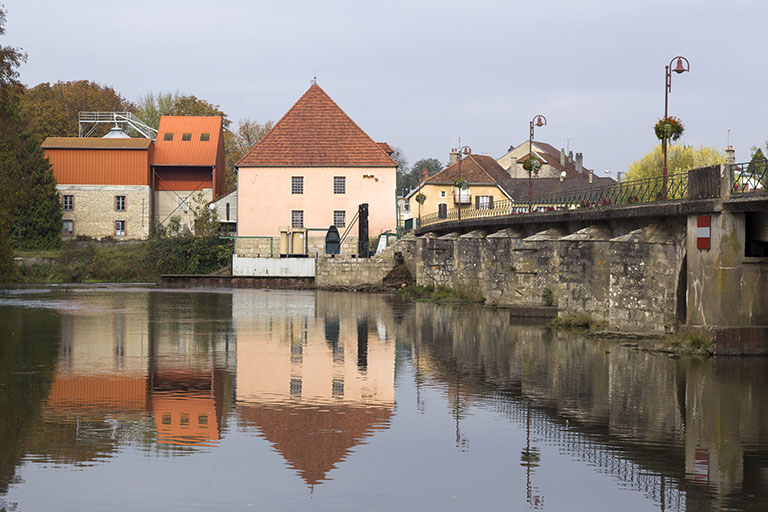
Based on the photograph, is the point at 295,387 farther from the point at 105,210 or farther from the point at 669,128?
the point at 105,210

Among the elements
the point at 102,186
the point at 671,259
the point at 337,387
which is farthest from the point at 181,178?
the point at 337,387

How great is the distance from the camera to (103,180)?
69812mm

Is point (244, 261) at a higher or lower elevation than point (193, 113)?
lower

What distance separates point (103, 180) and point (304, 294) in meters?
27.2

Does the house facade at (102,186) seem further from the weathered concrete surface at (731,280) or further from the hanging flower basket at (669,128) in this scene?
the weathered concrete surface at (731,280)

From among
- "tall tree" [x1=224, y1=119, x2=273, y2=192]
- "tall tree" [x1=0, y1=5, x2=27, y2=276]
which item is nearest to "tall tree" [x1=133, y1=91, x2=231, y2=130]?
"tall tree" [x1=224, y1=119, x2=273, y2=192]

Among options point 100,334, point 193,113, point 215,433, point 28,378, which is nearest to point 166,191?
point 193,113

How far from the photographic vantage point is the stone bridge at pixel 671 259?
2030 cm

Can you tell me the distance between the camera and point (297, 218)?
2462 inches

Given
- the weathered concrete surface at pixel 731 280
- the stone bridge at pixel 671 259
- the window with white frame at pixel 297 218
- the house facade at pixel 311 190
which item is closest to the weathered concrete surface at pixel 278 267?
the house facade at pixel 311 190

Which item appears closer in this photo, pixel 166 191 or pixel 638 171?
pixel 166 191

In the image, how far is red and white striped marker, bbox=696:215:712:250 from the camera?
20.6 meters

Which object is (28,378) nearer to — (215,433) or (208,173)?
(215,433)

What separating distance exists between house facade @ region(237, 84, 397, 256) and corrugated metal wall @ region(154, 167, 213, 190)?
1208 centimetres
